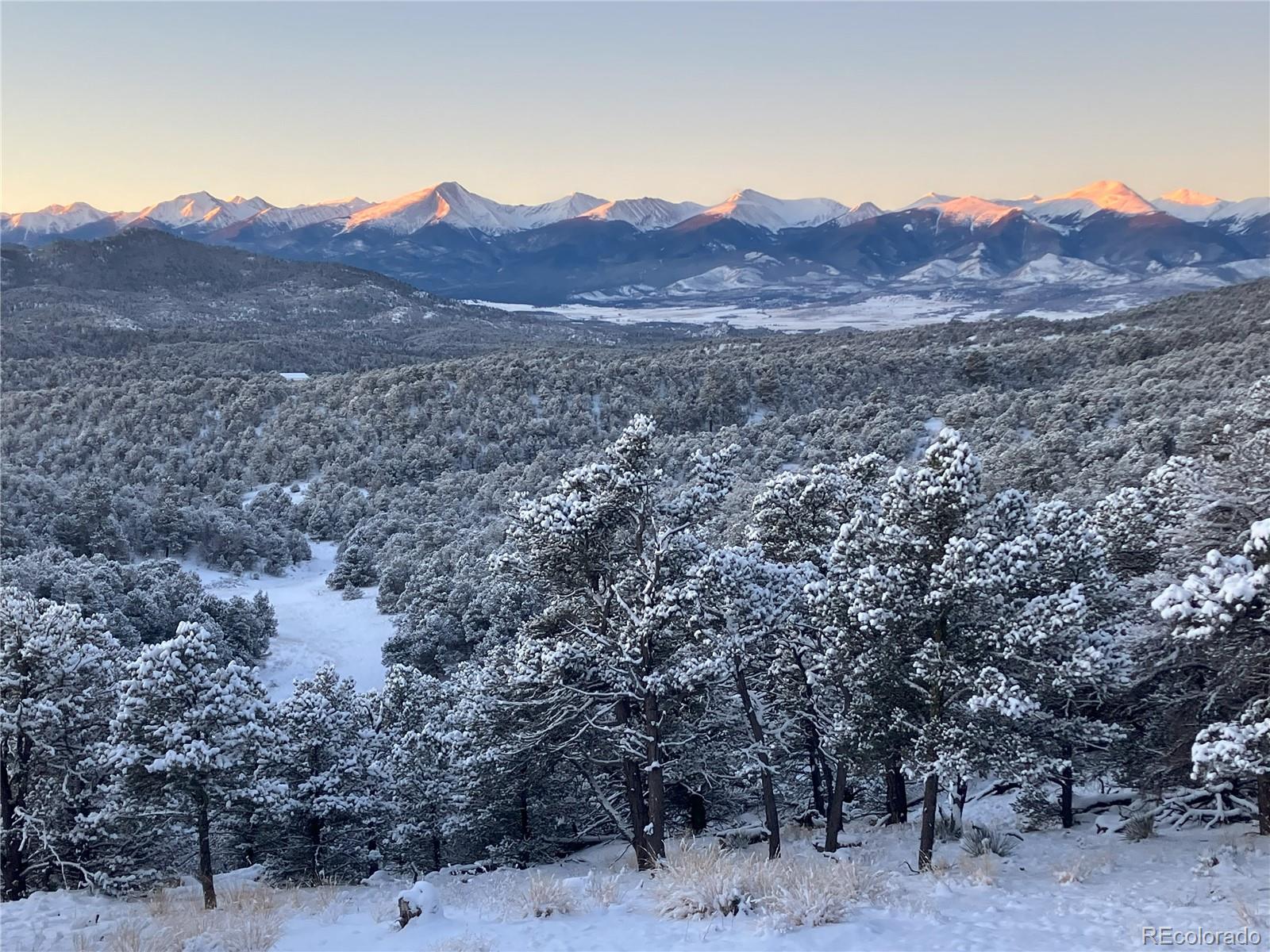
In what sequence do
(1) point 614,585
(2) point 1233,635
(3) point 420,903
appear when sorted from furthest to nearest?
(1) point 614,585
(3) point 420,903
(2) point 1233,635

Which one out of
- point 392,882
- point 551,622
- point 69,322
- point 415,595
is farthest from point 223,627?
point 69,322

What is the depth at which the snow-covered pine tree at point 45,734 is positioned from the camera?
1447cm

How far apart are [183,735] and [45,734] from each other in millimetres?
3699

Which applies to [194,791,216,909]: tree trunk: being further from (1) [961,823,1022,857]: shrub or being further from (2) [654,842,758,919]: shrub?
(1) [961,823,1022,857]: shrub

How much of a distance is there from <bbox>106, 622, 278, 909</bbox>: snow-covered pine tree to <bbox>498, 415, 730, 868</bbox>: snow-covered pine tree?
5.06 meters

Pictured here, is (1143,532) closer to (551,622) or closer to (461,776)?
(551,622)

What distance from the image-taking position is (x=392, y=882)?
51.6 ft

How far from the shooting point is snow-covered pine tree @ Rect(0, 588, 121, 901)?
14.5 meters

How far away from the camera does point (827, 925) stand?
A: 26.7 feet

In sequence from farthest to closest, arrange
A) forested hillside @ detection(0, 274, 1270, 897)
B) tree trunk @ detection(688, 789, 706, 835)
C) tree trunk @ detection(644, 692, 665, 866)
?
1. tree trunk @ detection(688, 789, 706, 835)
2. tree trunk @ detection(644, 692, 665, 866)
3. forested hillside @ detection(0, 274, 1270, 897)

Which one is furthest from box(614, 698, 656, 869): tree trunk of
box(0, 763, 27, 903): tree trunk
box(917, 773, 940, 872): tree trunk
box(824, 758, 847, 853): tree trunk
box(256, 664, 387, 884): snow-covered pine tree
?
box(0, 763, 27, 903): tree trunk

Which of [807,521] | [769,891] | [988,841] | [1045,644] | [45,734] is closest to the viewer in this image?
[769,891]

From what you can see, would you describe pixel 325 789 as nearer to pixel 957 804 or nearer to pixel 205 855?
pixel 205 855

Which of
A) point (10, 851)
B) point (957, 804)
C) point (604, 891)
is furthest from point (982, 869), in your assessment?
point (10, 851)
